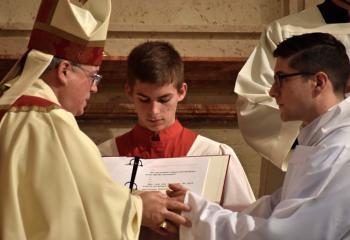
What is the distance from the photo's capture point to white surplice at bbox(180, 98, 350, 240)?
2.61 m

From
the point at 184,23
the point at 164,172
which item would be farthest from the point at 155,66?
the point at 184,23

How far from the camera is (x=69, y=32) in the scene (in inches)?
119

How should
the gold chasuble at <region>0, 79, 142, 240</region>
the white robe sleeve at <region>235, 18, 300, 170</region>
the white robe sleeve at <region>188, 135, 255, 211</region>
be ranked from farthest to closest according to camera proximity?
1. the white robe sleeve at <region>235, 18, 300, 170</region>
2. the white robe sleeve at <region>188, 135, 255, 211</region>
3. the gold chasuble at <region>0, 79, 142, 240</region>

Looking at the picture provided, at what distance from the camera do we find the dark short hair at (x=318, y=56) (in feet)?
9.82

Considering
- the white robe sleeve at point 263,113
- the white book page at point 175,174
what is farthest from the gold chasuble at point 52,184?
the white robe sleeve at point 263,113

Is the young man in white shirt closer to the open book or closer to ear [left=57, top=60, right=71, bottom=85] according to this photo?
the open book

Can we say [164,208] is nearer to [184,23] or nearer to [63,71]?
[63,71]

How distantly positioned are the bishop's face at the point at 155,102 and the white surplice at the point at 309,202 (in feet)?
2.19

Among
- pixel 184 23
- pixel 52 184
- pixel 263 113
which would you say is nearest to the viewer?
pixel 52 184

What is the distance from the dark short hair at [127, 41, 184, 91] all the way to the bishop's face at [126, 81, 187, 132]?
27 mm

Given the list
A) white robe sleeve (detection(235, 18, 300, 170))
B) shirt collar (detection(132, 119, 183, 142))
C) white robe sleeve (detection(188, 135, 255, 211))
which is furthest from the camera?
white robe sleeve (detection(235, 18, 300, 170))

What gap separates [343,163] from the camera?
105 inches

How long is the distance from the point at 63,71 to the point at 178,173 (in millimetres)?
730

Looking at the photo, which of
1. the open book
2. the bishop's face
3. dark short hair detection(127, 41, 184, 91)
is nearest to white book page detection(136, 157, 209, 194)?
the open book
